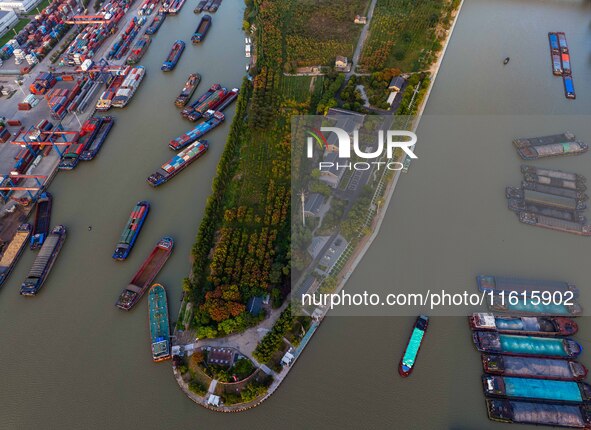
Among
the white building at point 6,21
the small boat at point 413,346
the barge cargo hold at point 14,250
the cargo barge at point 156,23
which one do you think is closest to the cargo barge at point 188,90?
the cargo barge at point 156,23

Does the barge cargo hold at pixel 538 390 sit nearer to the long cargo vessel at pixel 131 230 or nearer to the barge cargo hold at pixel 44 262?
the long cargo vessel at pixel 131 230

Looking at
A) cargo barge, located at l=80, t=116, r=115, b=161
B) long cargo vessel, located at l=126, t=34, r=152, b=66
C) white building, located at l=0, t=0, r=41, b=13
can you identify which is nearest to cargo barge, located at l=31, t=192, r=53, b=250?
cargo barge, located at l=80, t=116, r=115, b=161

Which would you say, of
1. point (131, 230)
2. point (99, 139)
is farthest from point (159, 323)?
point (99, 139)

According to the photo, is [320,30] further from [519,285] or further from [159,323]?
[159,323]

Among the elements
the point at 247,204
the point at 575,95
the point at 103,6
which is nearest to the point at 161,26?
the point at 103,6

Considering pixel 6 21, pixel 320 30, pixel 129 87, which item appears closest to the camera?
pixel 129 87
